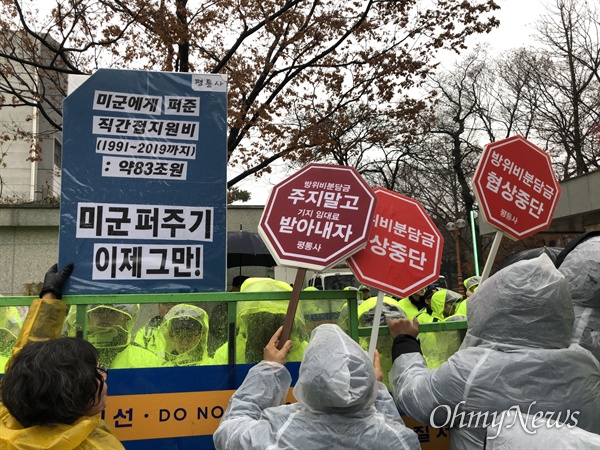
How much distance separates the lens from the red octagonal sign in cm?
250

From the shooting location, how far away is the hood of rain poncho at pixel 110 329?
2648 mm

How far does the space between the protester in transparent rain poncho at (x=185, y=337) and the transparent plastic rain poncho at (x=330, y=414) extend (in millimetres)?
794

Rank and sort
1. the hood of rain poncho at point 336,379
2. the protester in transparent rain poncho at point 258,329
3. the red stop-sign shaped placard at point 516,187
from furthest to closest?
the red stop-sign shaped placard at point 516,187
the protester in transparent rain poncho at point 258,329
the hood of rain poncho at point 336,379

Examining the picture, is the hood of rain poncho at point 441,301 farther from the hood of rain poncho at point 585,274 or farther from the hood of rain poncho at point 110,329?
the hood of rain poncho at point 110,329

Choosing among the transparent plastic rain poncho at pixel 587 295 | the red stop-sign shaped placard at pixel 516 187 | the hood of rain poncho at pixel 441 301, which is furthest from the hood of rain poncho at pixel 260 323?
the hood of rain poncho at pixel 441 301

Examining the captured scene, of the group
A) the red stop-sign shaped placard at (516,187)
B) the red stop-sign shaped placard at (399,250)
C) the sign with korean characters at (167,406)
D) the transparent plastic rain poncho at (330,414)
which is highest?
the red stop-sign shaped placard at (516,187)

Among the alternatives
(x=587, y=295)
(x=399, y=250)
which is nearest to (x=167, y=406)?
(x=399, y=250)

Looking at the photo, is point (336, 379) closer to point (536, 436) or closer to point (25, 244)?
point (536, 436)

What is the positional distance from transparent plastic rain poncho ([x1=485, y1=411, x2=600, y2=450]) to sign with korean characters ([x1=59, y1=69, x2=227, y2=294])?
6.33 feet

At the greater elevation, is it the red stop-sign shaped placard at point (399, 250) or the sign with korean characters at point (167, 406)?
the red stop-sign shaped placard at point (399, 250)

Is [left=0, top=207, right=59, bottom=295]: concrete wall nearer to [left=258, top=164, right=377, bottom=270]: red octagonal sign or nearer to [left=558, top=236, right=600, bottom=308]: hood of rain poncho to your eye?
[left=258, top=164, right=377, bottom=270]: red octagonal sign

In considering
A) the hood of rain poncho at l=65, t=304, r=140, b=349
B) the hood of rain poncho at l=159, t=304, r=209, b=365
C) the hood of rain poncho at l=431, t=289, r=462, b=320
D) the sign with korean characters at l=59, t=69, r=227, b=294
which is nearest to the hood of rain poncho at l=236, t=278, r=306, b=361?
the hood of rain poncho at l=159, t=304, r=209, b=365

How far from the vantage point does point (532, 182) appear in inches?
124

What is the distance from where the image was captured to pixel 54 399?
5.72 feet
